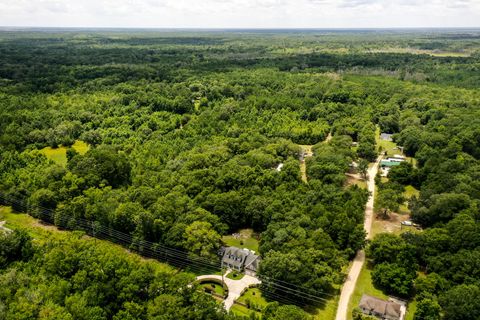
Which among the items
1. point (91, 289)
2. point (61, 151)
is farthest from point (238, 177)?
point (61, 151)

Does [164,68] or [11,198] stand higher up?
[164,68]

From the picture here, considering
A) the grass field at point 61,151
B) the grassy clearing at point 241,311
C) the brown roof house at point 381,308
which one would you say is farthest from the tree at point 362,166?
the grass field at point 61,151

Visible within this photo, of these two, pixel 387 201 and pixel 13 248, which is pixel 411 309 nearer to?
pixel 387 201

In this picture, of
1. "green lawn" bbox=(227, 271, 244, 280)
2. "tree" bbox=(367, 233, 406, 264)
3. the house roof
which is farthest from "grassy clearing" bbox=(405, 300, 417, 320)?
"green lawn" bbox=(227, 271, 244, 280)

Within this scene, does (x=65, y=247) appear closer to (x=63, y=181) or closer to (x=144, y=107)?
(x=63, y=181)

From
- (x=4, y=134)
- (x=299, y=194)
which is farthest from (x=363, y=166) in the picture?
(x=4, y=134)

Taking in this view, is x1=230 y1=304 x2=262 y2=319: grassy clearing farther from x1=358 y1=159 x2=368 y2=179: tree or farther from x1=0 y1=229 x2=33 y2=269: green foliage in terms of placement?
x1=358 y1=159 x2=368 y2=179: tree
